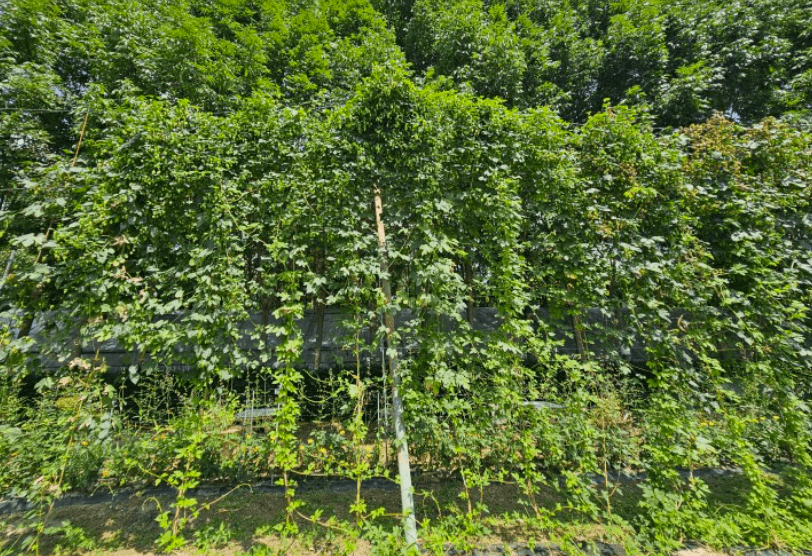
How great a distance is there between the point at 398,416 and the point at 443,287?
1195 mm

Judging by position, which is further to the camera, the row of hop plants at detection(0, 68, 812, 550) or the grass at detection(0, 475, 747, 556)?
the row of hop plants at detection(0, 68, 812, 550)

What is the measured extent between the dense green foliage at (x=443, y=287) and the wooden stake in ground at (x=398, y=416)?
11cm

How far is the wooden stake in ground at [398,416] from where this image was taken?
→ 242cm

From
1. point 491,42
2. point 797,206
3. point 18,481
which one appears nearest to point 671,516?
point 797,206

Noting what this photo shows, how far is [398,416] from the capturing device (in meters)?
2.76

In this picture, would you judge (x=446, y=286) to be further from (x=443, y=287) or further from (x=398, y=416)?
(x=398, y=416)

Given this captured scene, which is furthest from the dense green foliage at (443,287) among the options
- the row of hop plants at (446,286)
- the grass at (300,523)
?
the grass at (300,523)

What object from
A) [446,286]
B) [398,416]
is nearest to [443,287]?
[446,286]

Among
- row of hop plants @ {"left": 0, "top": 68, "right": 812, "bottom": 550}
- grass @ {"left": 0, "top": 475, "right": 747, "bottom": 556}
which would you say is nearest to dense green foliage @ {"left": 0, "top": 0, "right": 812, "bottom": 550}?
row of hop plants @ {"left": 0, "top": 68, "right": 812, "bottom": 550}

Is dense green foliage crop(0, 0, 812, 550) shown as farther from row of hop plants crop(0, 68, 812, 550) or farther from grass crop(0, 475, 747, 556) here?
grass crop(0, 475, 747, 556)

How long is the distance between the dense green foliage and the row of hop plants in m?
0.03

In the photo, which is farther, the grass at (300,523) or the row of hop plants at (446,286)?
the row of hop plants at (446,286)

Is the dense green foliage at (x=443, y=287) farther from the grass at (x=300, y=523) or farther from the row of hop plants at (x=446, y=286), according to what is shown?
the grass at (x=300, y=523)

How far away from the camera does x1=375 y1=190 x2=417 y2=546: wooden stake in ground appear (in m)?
2.42
